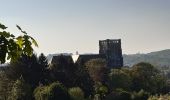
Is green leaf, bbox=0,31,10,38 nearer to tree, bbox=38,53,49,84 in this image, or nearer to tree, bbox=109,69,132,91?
tree, bbox=38,53,49,84

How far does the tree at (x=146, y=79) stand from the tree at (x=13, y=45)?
8078 centimetres

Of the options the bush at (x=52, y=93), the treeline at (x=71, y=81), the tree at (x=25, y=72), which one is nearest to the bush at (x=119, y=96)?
the treeline at (x=71, y=81)

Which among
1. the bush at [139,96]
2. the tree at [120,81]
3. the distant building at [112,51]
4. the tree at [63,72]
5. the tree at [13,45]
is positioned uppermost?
the distant building at [112,51]

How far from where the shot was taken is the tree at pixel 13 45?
5.13 meters

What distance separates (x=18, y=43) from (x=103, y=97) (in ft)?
226

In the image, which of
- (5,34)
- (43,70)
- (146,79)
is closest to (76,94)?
(43,70)

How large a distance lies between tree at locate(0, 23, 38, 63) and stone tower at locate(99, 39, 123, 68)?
15032cm

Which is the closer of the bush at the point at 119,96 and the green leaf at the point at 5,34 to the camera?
the green leaf at the point at 5,34

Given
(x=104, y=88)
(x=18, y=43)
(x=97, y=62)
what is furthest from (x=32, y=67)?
(x=18, y=43)

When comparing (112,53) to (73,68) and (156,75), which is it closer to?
(156,75)

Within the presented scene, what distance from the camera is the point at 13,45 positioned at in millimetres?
5254

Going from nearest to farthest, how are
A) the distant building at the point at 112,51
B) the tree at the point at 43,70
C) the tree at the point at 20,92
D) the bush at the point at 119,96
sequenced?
the tree at the point at 20,92, the bush at the point at 119,96, the tree at the point at 43,70, the distant building at the point at 112,51

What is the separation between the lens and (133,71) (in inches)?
3558

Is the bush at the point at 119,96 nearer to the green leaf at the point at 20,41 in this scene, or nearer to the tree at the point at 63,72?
the tree at the point at 63,72
